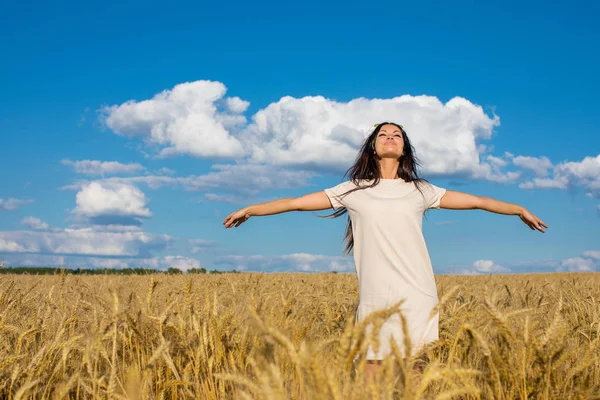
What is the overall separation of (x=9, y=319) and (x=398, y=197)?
10.3ft

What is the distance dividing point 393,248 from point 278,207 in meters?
0.89

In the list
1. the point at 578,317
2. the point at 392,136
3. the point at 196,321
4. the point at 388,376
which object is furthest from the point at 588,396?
the point at 578,317

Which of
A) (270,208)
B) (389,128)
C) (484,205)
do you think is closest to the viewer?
(270,208)

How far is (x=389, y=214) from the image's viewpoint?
3.92 meters

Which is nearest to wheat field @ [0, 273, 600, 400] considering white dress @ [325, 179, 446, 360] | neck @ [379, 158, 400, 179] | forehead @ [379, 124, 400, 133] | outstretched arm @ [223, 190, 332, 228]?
white dress @ [325, 179, 446, 360]

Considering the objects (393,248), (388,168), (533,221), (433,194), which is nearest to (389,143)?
(388,168)

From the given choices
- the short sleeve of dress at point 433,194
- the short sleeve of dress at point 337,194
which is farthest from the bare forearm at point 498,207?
the short sleeve of dress at point 337,194

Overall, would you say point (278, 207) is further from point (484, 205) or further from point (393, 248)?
point (484, 205)

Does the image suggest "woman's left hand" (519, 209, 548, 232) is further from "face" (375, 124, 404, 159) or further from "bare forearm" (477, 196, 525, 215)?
"face" (375, 124, 404, 159)

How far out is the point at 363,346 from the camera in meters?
1.74

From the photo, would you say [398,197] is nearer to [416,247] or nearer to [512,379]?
[416,247]

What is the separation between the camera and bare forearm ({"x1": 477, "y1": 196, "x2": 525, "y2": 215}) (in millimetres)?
4195

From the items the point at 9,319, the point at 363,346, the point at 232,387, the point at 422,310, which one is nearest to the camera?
the point at 363,346

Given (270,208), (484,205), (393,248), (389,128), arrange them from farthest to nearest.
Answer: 1. (389,128)
2. (484,205)
3. (270,208)
4. (393,248)
